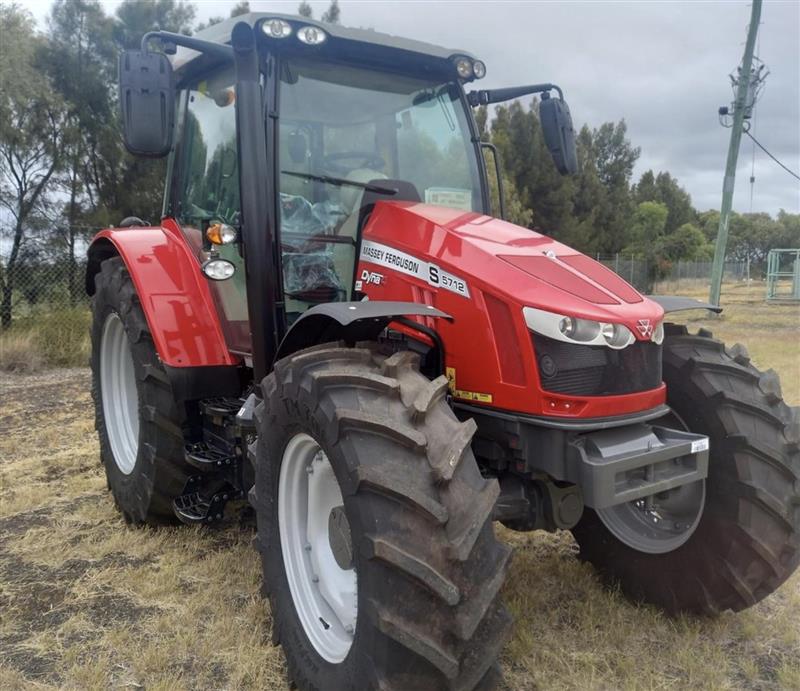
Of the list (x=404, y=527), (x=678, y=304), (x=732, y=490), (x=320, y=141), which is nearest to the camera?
(x=404, y=527)

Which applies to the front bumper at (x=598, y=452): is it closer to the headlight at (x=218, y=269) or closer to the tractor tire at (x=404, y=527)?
the tractor tire at (x=404, y=527)

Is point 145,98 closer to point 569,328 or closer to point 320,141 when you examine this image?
point 320,141

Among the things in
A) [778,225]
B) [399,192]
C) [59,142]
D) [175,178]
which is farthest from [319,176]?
[778,225]

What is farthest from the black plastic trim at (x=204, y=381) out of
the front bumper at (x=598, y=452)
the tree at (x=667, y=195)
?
the tree at (x=667, y=195)

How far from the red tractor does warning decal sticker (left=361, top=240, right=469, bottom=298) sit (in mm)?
11

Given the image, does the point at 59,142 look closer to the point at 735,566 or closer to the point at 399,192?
the point at 399,192

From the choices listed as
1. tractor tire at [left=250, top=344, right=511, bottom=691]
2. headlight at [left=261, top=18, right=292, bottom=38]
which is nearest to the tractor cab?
headlight at [left=261, top=18, right=292, bottom=38]

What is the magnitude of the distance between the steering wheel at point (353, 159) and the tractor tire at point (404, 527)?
3.74 feet

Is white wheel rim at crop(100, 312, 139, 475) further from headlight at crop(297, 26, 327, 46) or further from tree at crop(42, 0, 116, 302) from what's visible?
tree at crop(42, 0, 116, 302)

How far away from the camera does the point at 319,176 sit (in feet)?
10.4

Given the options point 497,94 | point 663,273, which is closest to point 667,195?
point 663,273

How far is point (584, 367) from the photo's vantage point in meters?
2.44

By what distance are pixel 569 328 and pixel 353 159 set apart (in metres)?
1.41

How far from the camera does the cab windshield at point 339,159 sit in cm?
313
